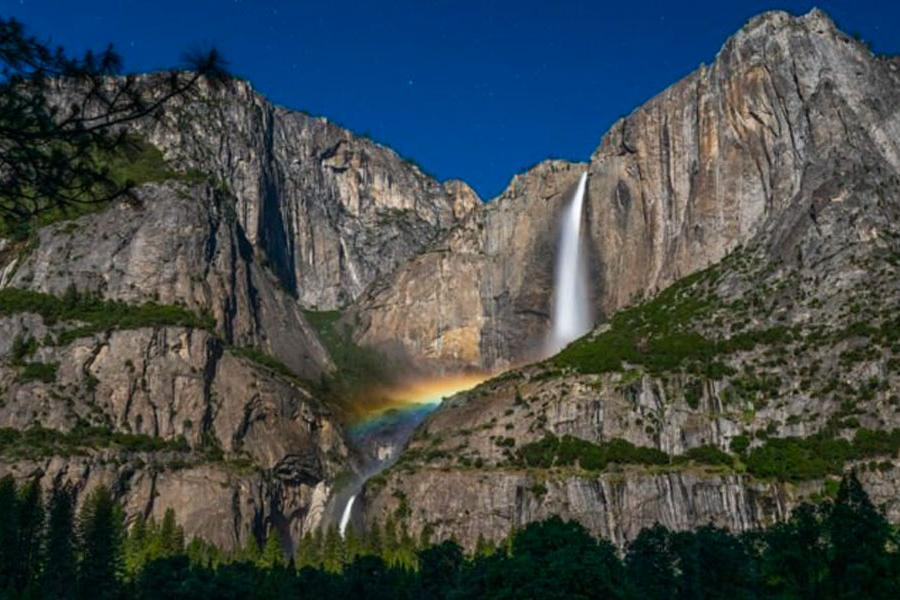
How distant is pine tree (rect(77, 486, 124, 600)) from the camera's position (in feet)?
299

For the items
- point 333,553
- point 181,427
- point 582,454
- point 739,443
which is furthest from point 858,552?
point 181,427

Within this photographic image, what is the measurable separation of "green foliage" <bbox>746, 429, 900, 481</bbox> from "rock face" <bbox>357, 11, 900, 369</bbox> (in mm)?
40816

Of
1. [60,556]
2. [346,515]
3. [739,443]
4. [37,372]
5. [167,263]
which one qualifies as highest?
[167,263]

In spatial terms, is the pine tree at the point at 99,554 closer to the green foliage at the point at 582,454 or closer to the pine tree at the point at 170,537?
the pine tree at the point at 170,537

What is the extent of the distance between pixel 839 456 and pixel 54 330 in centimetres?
10198

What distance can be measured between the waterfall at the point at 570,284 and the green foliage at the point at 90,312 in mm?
61994

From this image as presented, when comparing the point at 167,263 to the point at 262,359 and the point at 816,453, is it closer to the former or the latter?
the point at 262,359

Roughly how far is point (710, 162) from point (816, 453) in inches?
2592

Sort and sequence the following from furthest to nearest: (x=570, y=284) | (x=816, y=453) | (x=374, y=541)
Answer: (x=570, y=284) < (x=374, y=541) < (x=816, y=453)

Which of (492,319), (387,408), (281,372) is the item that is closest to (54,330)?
(281,372)

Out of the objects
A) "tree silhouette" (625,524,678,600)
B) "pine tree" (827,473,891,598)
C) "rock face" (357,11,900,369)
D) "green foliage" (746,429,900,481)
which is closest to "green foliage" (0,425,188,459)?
"rock face" (357,11,900,369)

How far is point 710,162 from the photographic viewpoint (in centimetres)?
17150

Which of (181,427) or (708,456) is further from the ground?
(181,427)

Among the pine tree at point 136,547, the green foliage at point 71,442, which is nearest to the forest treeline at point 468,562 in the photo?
the pine tree at point 136,547
